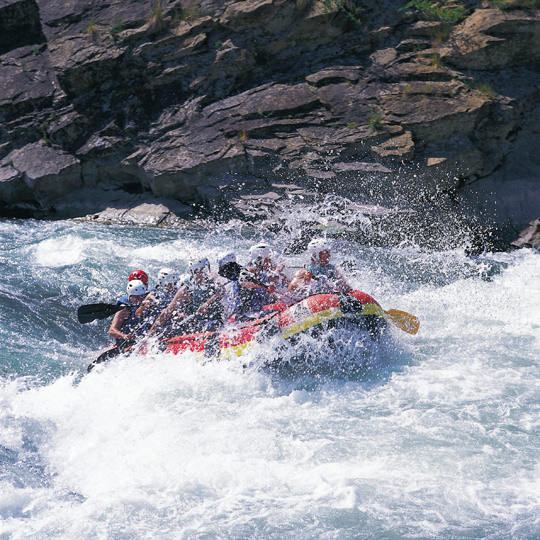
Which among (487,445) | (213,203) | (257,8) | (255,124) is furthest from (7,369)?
(257,8)

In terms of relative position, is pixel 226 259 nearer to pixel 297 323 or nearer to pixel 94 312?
pixel 297 323

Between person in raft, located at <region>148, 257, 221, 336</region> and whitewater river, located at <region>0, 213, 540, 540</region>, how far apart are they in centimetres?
52

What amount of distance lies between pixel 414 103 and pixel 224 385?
779cm

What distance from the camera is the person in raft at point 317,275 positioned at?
23.0ft

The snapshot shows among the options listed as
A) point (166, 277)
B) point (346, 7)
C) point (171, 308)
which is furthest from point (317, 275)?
point (346, 7)

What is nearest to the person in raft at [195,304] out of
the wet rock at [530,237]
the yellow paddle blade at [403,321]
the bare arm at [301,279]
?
the bare arm at [301,279]

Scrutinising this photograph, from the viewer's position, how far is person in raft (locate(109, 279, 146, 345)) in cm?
710

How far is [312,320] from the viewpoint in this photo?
6152 millimetres

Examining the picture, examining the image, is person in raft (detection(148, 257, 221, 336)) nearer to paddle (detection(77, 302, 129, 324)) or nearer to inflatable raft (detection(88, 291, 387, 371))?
inflatable raft (detection(88, 291, 387, 371))

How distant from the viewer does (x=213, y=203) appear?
12.8 metres

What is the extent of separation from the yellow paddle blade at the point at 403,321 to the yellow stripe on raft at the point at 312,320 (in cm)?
102

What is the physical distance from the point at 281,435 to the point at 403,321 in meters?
2.37

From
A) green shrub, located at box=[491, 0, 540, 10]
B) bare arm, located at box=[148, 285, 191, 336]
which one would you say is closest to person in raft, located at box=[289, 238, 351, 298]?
bare arm, located at box=[148, 285, 191, 336]

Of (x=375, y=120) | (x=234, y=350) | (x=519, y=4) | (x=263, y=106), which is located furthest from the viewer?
(x=263, y=106)
